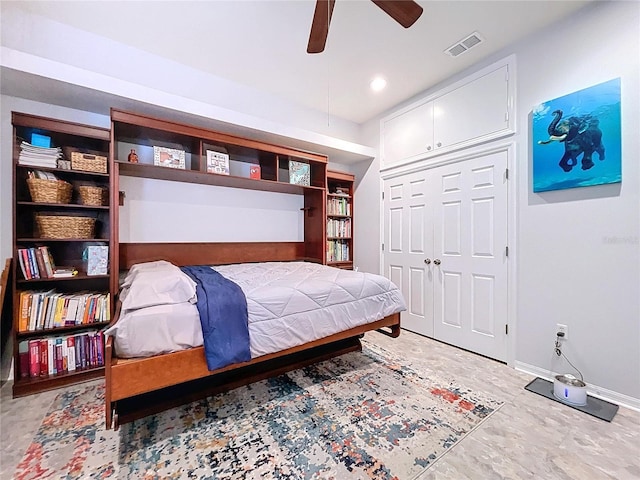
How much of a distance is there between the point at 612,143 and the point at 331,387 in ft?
8.61

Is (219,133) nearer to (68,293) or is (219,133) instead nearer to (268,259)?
(268,259)

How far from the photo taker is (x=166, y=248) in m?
2.79

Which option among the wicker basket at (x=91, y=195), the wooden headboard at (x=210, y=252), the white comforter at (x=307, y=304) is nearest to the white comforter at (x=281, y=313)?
the white comforter at (x=307, y=304)

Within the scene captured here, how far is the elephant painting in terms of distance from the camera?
6.49 feet

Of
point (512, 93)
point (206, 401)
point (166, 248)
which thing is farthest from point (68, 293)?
point (512, 93)

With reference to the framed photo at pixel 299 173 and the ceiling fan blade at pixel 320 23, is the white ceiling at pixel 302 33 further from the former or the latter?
the framed photo at pixel 299 173

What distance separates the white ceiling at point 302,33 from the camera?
2.03m

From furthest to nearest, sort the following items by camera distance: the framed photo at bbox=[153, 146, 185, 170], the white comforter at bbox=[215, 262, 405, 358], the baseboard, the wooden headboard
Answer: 1. the wooden headboard
2. the framed photo at bbox=[153, 146, 185, 170]
3. the baseboard
4. the white comforter at bbox=[215, 262, 405, 358]

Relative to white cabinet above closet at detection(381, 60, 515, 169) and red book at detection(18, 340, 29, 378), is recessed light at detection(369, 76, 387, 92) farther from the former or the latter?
red book at detection(18, 340, 29, 378)

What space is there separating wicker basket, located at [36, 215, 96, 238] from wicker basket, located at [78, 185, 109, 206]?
0.15m

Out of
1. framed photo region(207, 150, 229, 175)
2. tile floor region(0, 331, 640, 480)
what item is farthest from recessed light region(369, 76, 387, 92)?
tile floor region(0, 331, 640, 480)

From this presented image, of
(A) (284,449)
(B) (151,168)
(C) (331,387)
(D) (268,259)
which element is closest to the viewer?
(A) (284,449)

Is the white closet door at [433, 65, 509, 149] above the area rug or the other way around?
above

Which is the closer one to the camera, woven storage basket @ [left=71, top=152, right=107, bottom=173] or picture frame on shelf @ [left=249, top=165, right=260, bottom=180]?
woven storage basket @ [left=71, top=152, right=107, bottom=173]
